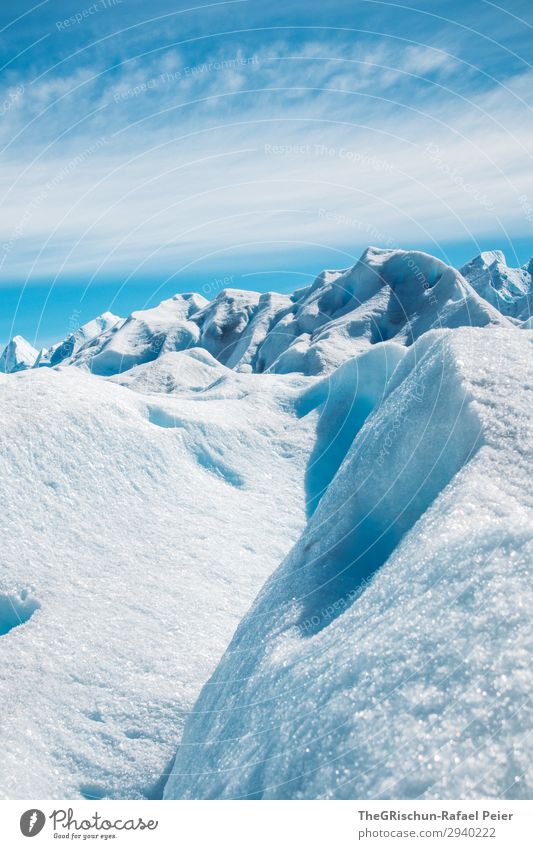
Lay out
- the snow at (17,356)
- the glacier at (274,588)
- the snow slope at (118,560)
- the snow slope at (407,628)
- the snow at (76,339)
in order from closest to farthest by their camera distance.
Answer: the snow slope at (407,628)
the glacier at (274,588)
the snow slope at (118,560)
the snow at (76,339)
the snow at (17,356)

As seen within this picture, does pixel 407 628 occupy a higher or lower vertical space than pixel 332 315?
higher

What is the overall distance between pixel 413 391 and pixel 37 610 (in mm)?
4161

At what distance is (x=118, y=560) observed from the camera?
6652 millimetres

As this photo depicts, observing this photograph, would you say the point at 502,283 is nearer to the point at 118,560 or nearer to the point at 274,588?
the point at 118,560

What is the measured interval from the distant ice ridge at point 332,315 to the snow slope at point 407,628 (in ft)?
44.4

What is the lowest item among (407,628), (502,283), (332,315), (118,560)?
(502,283)

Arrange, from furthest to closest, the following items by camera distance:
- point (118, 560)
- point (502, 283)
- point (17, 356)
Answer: point (17, 356)
point (502, 283)
point (118, 560)

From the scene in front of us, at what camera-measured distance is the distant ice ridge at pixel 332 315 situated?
70.4ft

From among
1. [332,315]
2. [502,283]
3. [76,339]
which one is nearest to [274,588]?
[332,315]

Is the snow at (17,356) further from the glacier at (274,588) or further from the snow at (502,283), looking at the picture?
the glacier at (274,588)

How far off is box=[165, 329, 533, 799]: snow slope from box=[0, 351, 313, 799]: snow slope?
73cm

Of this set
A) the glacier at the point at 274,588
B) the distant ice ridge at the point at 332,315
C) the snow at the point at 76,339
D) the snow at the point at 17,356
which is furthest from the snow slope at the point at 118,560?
the snow at the point at 17,356

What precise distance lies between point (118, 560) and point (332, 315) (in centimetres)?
2557
